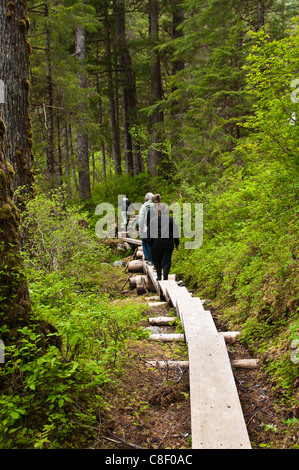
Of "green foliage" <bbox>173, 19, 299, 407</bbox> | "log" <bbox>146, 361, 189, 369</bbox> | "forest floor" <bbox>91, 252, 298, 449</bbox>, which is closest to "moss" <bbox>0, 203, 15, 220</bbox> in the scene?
"forest floor" <bbox>91, 252, 298, 449</bbox>

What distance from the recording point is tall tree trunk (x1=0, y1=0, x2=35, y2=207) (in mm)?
7676

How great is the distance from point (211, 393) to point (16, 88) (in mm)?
7910

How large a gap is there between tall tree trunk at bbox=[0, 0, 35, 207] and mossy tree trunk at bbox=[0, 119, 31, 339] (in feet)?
14.8

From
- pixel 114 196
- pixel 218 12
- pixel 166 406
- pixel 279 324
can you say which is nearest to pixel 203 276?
pixel 279 324

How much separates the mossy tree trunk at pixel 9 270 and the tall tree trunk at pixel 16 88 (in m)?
4.50

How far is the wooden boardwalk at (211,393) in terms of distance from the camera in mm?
2820

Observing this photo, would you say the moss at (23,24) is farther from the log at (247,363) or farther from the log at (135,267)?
the log at (247,363)

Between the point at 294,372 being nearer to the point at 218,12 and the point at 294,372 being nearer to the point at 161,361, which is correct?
the point at 161,361

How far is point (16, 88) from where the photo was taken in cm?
791

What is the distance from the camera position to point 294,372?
350cm

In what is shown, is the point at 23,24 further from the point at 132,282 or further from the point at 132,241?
the point at 132,241

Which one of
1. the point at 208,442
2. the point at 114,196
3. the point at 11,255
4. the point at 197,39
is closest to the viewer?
the point at 208,442

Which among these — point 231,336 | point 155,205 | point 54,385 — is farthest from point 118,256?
point 54,385

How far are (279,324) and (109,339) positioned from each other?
7.77ft
